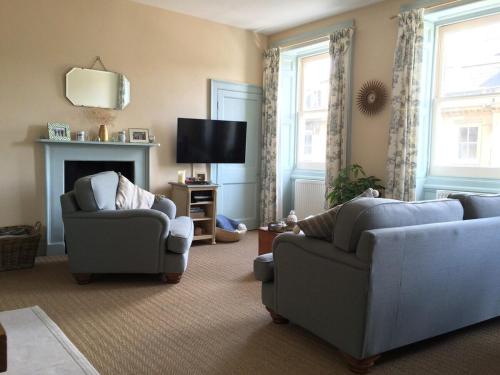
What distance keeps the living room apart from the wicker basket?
2cm

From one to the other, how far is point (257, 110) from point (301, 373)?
455 cm

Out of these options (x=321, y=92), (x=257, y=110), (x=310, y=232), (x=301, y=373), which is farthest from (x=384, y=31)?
(x=301, y=373)

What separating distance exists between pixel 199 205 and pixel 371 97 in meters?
2.46

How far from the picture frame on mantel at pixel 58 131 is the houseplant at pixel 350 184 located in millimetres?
3032

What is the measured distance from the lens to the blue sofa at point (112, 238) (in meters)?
3.61

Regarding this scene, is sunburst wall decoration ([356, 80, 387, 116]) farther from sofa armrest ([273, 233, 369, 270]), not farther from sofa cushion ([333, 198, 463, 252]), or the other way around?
sofa armrest ([273, 233, 369, 270])

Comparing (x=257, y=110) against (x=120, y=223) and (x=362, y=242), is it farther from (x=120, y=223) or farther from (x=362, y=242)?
(x=362, y=242)

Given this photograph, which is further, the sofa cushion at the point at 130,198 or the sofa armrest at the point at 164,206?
the sofa armrest at the point at 164,206

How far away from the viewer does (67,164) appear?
4727 mm

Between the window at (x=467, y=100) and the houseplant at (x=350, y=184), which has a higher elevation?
the window at (x=467, y=100)

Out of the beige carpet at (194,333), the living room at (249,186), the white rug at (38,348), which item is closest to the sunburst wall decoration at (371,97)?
the living room at (249,186)

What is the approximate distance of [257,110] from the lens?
6297mm

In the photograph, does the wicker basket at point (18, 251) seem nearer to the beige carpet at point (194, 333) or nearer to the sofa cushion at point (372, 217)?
the beige carpet at point (194, 333)

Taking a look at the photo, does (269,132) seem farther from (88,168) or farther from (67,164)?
(67,164)
